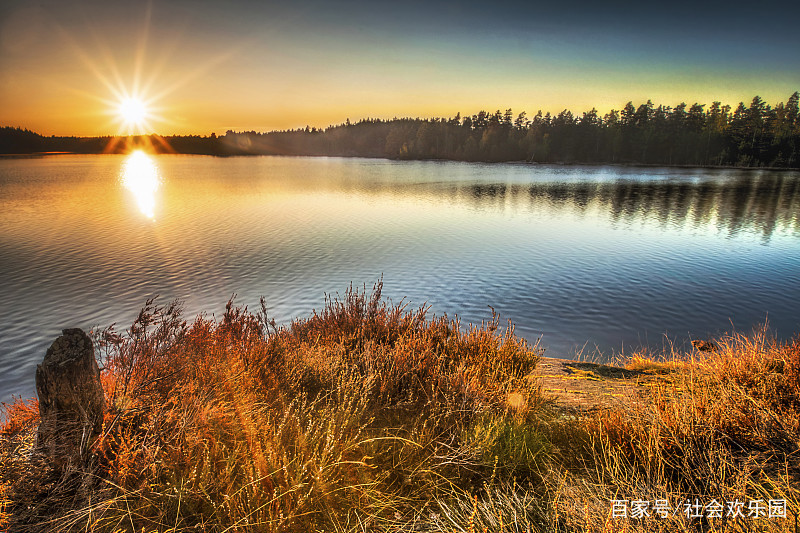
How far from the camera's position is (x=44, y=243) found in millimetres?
21359

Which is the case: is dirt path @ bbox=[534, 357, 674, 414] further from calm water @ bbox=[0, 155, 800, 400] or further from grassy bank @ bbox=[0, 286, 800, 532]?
calm water @ bbox=[0, 155, 800, 400]

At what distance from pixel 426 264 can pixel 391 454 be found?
609 inches

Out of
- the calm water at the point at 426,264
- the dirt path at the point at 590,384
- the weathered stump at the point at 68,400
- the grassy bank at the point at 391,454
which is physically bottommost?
the calm water at the point at 426,264

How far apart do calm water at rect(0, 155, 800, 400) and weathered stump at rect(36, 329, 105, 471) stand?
25.9 ft

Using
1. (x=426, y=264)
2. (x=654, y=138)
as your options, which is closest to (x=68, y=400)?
(x=426, y=264)

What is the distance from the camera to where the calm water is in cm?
1287

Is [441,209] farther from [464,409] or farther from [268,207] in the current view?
[464,409]

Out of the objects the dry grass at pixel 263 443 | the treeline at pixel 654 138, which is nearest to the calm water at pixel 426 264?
the dry grass at pixel 263 443

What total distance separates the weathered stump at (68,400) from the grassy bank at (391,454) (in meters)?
0.14

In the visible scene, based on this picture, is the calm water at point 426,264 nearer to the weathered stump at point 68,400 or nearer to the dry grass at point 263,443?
the dry grass at point 263,443

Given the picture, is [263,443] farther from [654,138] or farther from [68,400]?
[654,138]

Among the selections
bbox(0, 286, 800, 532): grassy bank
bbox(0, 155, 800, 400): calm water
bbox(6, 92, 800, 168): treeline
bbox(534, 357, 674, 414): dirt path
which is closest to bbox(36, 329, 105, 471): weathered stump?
bbox(0, 286, 800, 532): grassy bank

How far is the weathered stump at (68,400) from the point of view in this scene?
125 inches

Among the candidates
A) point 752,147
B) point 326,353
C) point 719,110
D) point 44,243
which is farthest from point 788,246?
point 719,110
